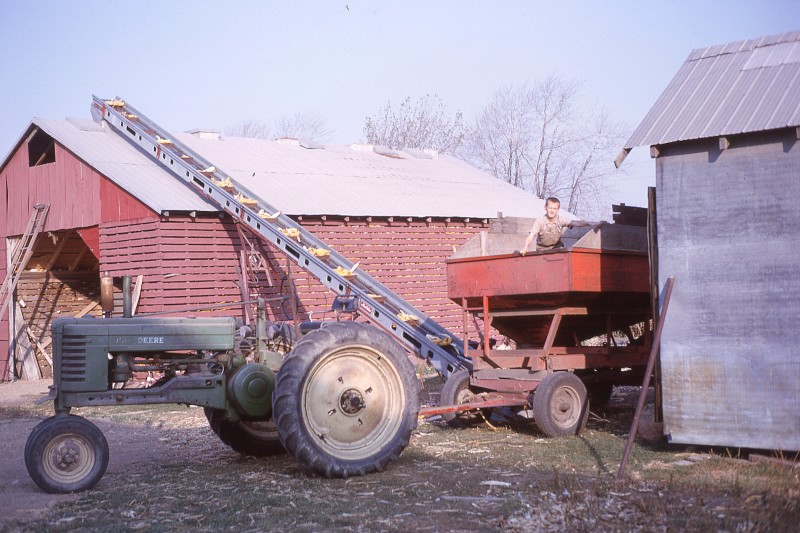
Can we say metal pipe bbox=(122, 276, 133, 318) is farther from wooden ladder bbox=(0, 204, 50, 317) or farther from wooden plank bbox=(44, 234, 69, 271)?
wooden plank bbox=(44, 234, 69, 271)

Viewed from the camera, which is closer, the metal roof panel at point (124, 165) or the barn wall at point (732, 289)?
the barn wall at point (732, 289)

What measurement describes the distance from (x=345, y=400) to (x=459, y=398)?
3.28m

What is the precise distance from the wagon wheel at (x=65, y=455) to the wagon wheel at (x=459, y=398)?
4.61 m

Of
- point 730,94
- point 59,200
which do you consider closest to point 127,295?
point 730,94

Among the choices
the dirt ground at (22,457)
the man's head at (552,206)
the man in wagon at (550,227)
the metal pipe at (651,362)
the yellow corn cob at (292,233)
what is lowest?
the dirt ground at (22,457)

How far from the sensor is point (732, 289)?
9.21 metres

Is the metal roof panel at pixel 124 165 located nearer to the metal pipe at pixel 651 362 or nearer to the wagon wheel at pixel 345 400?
the wagon wheel at pixel 345 400

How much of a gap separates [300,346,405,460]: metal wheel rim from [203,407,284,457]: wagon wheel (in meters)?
1.40

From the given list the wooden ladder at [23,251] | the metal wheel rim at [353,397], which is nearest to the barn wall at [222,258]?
the wooden ladder at [23,251]

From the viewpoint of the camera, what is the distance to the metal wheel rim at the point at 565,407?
11.1 meters

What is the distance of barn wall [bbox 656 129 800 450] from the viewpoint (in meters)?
8.89

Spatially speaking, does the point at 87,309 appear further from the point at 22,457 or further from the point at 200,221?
the point at 22,457

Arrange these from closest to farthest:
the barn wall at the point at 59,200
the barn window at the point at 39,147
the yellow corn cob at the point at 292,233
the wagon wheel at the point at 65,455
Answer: the wagon wheel at the point at 65,455 → the yellow corn cob at the point at 292,233 → the barn wall at the point at 59,200 → the barn window at the point at 39,147

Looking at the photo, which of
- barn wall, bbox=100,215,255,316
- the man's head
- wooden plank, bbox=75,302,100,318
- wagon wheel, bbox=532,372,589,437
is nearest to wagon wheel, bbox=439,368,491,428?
wagon wheel, bbox=532,372,589,437
